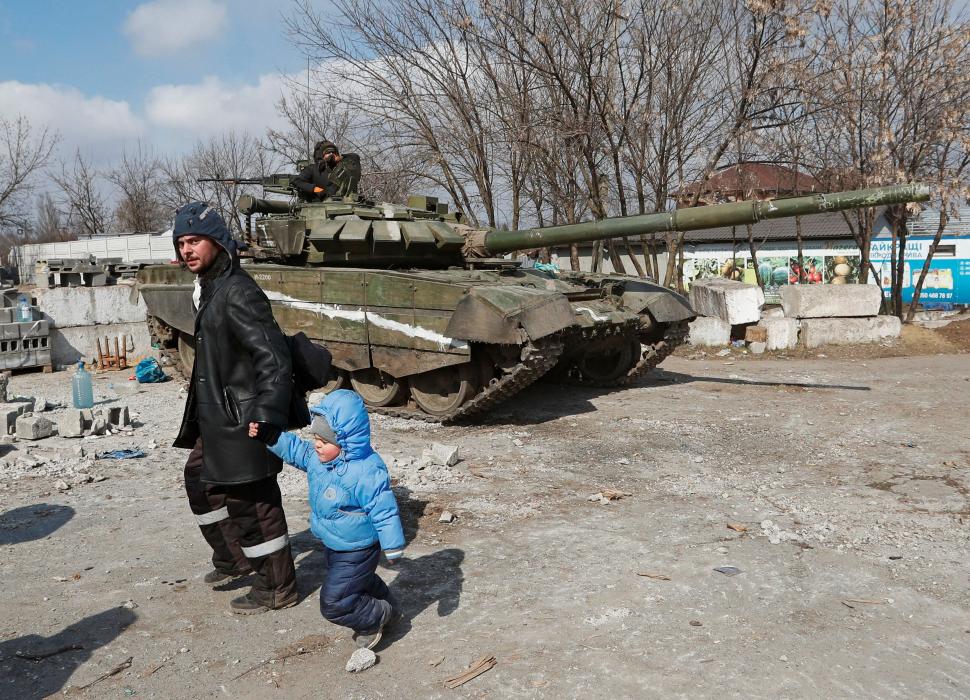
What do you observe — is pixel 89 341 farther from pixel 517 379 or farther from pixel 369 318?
pixel 517 379

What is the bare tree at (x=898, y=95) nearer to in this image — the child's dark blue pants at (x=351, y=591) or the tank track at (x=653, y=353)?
the tank track at (x=653, y=353)

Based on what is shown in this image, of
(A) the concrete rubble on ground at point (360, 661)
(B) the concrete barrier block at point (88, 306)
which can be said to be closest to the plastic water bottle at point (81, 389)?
(B) the concrete barrier block at point (88, 306)

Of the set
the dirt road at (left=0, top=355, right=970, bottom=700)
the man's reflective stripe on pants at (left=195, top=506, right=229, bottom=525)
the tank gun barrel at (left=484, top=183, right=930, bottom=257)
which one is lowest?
the dirt road at (left=0, top=355, right=970, bottom=700)

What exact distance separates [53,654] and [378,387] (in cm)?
620

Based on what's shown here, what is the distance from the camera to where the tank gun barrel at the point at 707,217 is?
760 centimetres

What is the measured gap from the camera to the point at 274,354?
380 centimetres

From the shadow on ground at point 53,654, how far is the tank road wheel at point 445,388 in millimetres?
4999

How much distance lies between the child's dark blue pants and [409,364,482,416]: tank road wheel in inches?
201

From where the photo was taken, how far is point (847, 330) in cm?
1448

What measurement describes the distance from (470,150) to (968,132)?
893 cm

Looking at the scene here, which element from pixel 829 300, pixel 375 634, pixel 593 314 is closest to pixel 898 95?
pixel 829 300

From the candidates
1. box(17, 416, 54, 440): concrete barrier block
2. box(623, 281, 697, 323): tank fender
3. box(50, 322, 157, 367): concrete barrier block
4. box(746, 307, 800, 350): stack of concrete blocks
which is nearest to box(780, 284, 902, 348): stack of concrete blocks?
box(746, 307, 800, 350): stack of concrete blocks

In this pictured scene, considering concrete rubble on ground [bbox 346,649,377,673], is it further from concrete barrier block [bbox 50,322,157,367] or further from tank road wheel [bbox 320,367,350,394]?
concrete barrier block [bbox 50,322,157,367]

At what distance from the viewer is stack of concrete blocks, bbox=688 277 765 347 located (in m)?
14.0
